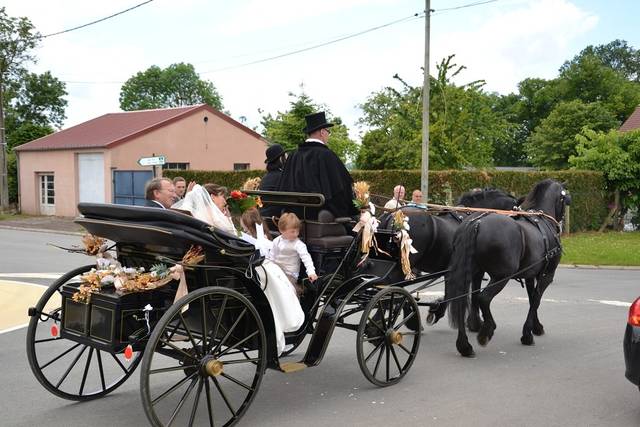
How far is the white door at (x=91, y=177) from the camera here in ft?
91.1

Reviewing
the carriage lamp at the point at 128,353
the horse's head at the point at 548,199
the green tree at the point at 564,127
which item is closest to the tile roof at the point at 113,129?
the horse's head at the point at 548,199

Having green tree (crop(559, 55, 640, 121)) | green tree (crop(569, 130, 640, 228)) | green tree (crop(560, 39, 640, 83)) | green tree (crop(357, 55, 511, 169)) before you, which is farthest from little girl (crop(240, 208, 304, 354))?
green tree (crop(560, 39, 640, 83))

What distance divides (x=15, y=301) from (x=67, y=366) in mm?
3856

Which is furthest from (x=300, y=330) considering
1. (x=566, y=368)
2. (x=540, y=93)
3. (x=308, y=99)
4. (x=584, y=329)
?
(x=540, y=93)

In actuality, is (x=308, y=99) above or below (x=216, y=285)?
above

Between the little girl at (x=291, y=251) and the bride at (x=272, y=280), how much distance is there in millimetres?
265

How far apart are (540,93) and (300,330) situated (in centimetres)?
6806

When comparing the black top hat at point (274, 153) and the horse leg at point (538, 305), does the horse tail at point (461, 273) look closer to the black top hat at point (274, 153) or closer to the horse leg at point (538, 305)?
the horse leg at point (538, 305)

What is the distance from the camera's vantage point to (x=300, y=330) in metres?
5.33

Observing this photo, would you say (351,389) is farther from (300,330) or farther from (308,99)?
(308,99)

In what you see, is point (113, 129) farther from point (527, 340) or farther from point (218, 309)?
point (218, 309)

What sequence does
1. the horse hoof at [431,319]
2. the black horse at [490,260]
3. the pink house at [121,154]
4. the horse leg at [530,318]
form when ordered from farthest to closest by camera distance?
the pink house at [121,154] → the horse hoof at [431,319] → the horse leg at [530,318] → the black horse at [490,260]

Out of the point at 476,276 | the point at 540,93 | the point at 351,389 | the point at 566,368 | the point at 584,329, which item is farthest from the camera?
the point at 540,93

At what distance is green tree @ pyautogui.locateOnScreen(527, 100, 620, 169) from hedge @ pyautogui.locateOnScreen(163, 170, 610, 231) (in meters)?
29.4
